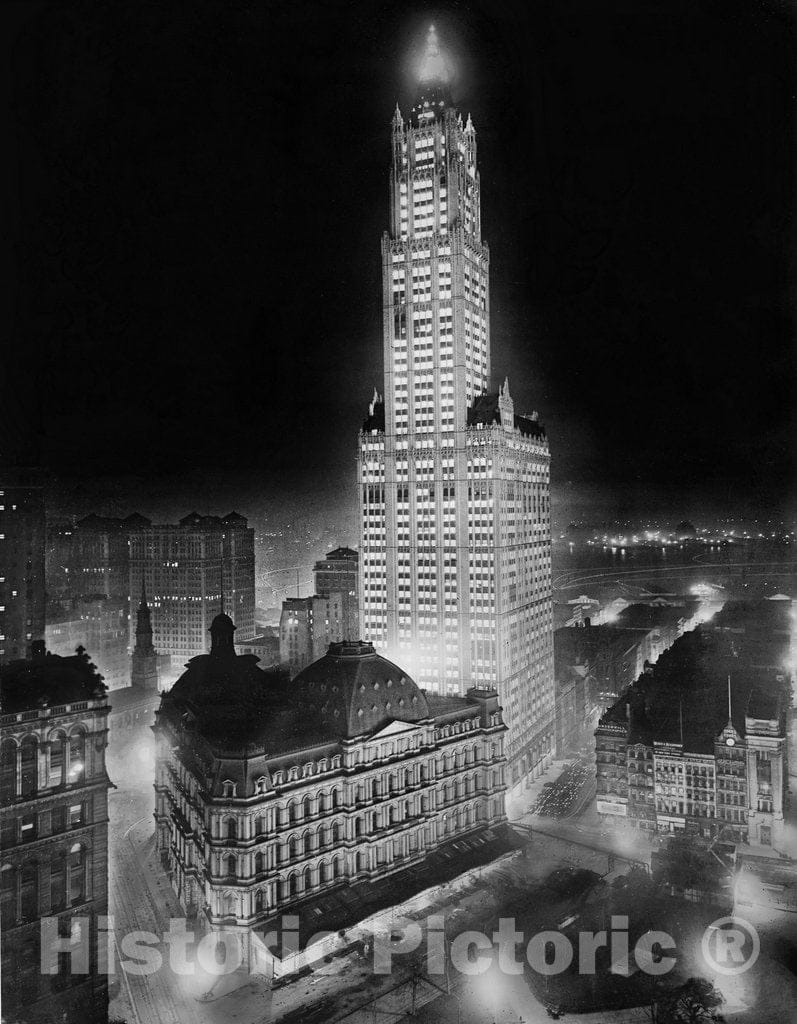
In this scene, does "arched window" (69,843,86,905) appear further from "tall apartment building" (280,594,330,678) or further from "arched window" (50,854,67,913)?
"tall apartment building" (280,594,330,678)

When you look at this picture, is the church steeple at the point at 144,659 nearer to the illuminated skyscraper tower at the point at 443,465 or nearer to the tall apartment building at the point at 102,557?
the tall apartment building at the point at 102,557

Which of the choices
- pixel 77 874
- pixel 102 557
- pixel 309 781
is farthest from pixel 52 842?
pixel 102 557

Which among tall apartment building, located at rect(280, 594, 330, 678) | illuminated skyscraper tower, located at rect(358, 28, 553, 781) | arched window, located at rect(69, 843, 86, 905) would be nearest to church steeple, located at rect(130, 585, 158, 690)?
tall apartment building, located at rect(280, 594, 330, 678)

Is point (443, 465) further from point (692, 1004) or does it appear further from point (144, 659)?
point (692, 1004)

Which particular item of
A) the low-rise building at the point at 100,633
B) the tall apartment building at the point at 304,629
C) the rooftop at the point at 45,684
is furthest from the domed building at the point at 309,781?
the tall apartment building at the point at 304,629

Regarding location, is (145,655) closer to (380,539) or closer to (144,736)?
(144,736)
